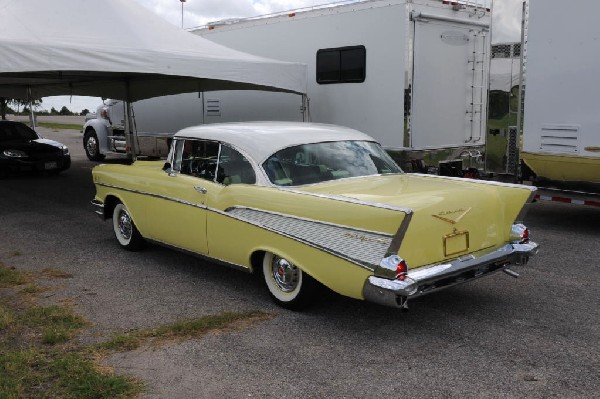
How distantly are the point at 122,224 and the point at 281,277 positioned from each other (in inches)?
116

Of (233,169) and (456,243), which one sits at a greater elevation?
(233,169)

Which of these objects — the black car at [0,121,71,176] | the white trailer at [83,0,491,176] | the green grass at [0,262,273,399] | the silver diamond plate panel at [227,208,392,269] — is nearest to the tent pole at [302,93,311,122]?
the white trailer at [83,0,491,176]

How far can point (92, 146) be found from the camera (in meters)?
18.2

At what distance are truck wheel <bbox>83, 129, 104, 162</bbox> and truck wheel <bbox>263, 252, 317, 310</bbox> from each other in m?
14.2

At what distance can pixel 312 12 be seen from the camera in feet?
33.4

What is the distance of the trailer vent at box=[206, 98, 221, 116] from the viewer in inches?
502

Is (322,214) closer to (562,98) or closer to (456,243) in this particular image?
(456,243)

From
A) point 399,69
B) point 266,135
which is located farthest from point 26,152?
point 266,135

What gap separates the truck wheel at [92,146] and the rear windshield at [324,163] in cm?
1381

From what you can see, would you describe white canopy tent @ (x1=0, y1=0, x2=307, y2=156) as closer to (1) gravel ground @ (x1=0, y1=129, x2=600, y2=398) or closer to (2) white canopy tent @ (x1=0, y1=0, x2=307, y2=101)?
(2) white canopy tent @ (x1=0, y1=0, x2=307, y2=101)

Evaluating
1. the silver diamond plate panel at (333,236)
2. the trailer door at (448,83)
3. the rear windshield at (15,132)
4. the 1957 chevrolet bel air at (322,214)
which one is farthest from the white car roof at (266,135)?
the rear windshield at (15,132)

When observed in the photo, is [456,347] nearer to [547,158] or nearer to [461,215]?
[461,215]

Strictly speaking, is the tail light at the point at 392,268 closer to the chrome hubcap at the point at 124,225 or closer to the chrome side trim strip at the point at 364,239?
the chrome side trim strip at the point at 364,239

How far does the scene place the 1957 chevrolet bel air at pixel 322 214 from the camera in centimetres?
412
